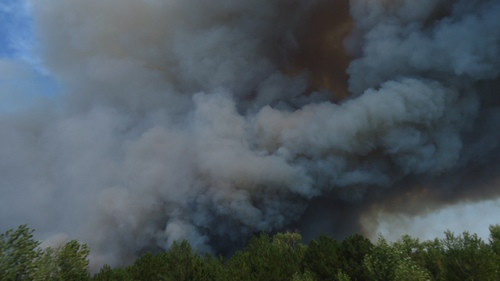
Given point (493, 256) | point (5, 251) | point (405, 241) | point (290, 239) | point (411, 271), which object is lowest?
point (411, 271)

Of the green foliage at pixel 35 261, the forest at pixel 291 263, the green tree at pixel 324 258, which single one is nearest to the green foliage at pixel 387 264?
the forest at pixel 291 263

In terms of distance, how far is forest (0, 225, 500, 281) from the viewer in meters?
46.9

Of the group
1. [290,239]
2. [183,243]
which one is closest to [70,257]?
[183,243]

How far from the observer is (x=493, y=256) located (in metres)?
48.1

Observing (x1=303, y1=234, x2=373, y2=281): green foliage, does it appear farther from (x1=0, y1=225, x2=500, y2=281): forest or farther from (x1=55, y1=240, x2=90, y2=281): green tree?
(x1=55, y1=240, x2=90, y2=281): green tree

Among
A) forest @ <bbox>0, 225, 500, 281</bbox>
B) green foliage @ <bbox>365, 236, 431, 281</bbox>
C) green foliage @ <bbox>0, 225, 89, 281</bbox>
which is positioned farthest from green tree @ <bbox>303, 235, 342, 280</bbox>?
green foliage @ <bbox>0, 225, 89, 281</bbox>

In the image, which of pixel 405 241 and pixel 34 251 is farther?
pixel 405 241

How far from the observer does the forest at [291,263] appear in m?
46.9

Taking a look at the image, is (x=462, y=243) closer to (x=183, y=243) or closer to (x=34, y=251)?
(x=183, y=243)

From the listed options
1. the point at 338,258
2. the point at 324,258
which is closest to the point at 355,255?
the point at 338,258

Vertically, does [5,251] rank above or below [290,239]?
below

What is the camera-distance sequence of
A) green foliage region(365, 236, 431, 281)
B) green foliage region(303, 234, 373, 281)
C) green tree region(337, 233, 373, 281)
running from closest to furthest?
green foliage region(365, 236, 431, 281) < green tree region(337, 233, 373, 281) < green foliage region(303, 234, 373, 281)

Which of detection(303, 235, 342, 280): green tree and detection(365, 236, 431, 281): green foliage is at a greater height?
detection(303, 235, 342, 280): green tree

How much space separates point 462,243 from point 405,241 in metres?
39.7
